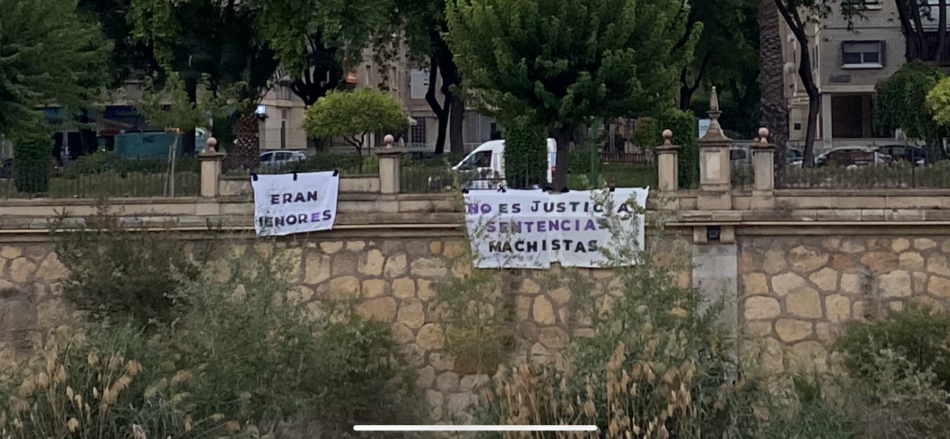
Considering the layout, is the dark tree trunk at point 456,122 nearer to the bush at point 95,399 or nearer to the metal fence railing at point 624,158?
the metal fence railing at point 624,158

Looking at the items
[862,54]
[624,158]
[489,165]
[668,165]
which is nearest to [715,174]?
[668,165]

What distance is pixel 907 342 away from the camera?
38.3 ft

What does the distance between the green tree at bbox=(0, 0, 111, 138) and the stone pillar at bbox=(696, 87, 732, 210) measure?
7.76 m

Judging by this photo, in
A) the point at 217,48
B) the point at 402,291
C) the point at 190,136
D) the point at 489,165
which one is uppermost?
the point at 217,48

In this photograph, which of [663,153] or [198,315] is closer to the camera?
[198,315]

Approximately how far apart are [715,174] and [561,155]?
2.74 metres

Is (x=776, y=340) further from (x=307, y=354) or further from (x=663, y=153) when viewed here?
(x=307, y=354)

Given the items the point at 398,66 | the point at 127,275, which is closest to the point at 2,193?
the point at 127,275

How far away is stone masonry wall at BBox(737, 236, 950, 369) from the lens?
12641mm

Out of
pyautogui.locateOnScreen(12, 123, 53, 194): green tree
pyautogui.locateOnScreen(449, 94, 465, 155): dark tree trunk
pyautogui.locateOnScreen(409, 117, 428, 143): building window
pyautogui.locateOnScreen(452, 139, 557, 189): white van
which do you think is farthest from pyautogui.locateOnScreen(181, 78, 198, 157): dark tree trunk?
pyautogui.locateOnScreen(409, 117, 428, 143): building window

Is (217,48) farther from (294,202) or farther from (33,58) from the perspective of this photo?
(294,202)

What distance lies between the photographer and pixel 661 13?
51.3 feet

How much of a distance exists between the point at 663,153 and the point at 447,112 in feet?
66.7

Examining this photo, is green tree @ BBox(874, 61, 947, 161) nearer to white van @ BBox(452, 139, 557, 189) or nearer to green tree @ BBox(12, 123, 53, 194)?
white van @ BBox(452, 139, 557, 189)
